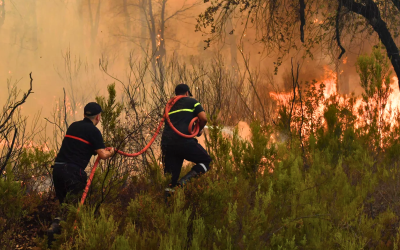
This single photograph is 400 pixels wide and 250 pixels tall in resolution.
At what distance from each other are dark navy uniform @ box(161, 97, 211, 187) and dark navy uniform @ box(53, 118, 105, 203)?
40.9 inches

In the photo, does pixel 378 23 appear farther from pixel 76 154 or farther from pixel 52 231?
pixel 52 231

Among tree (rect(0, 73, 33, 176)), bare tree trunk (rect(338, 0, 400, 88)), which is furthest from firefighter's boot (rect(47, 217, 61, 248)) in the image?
bare tree trunk (rect(338, 0, 400, 88))

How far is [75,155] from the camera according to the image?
3832 millimetres

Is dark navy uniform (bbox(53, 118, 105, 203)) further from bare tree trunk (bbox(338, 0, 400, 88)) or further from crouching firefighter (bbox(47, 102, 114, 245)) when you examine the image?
bare tree trunk (bbox(338, 0, 400, 88))

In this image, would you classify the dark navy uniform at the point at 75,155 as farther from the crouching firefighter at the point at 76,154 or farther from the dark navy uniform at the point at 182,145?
the dark navy uniform at the point at 182,145

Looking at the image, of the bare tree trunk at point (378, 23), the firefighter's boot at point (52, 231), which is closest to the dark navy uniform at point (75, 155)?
the firefighter's boot at point (52, 231)

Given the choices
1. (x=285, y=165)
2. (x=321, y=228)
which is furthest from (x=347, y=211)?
(x=285, y=165)

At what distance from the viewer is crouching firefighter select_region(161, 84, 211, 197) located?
4613 millimetres

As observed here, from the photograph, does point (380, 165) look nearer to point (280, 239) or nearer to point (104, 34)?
point (280, 239)

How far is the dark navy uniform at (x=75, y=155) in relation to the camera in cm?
379

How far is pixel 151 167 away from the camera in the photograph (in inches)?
232

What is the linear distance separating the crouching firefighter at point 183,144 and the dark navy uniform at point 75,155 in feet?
3.42

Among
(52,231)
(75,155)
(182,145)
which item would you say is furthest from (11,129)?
(182,145)

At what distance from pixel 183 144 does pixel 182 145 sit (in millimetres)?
17
